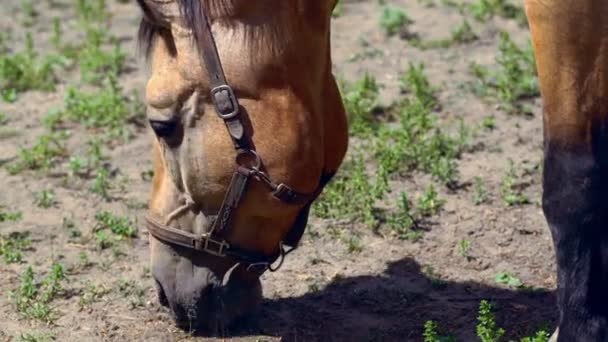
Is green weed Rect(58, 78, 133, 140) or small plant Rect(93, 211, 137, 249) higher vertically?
green weed Rect(58, 78, 133, 140)

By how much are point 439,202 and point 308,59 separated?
1541 mm

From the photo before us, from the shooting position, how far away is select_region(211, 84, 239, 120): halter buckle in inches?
137

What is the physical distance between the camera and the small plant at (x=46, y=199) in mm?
5027

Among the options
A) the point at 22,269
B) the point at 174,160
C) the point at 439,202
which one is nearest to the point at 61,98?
the point at 22,269

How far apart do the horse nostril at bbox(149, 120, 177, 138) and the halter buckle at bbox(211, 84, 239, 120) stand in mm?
158

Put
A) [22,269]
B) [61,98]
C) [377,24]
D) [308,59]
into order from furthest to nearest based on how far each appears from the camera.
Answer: [377,24]
[61,98]
[22,269]
[308,59]

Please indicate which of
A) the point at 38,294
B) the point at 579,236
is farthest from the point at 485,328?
the point at 38,294

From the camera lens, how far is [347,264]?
459cm

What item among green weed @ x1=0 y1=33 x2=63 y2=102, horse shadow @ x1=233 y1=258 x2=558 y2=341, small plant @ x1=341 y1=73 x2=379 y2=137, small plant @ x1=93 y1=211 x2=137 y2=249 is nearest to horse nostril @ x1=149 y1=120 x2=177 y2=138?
horse shadow @ x1=233 y1=258 x2=558 y2=341

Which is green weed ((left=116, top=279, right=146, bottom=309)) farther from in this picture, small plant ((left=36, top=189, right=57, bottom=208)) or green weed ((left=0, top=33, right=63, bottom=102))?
green weed ((left=0, top=33, right=63, bottom=102))

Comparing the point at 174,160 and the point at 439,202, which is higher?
the point at 174,160

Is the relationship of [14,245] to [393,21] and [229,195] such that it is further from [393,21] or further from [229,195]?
[393,21]

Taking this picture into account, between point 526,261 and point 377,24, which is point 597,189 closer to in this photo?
point 526,261

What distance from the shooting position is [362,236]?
4773 mm
